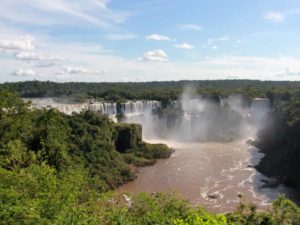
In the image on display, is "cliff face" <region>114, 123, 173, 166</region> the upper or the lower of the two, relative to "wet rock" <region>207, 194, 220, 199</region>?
upper

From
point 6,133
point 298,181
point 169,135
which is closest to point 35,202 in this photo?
point 6,133

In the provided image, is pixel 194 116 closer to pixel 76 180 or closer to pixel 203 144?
pixel 203 144

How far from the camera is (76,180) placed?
19.1 m

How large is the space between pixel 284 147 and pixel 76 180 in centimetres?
3365

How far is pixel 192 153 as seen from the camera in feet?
183

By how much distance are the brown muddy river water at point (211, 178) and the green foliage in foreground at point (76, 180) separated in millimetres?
2807

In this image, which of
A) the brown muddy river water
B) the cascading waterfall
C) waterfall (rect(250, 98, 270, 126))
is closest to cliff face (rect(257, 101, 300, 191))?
the brown muddy river water

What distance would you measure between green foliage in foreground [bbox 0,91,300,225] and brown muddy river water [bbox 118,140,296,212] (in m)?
2.81

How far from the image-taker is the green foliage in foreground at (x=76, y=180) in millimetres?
13720

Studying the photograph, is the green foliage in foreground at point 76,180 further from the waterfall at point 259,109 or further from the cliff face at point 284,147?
the waterfall at point 259,109

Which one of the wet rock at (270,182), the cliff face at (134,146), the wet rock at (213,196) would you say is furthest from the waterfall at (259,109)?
the wet rock at (213,196)

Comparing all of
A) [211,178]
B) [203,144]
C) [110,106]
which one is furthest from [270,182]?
[110,106]

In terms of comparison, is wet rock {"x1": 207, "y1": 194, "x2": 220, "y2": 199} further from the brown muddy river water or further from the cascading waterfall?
the cascading waterfall

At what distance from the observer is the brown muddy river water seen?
36688 mm
